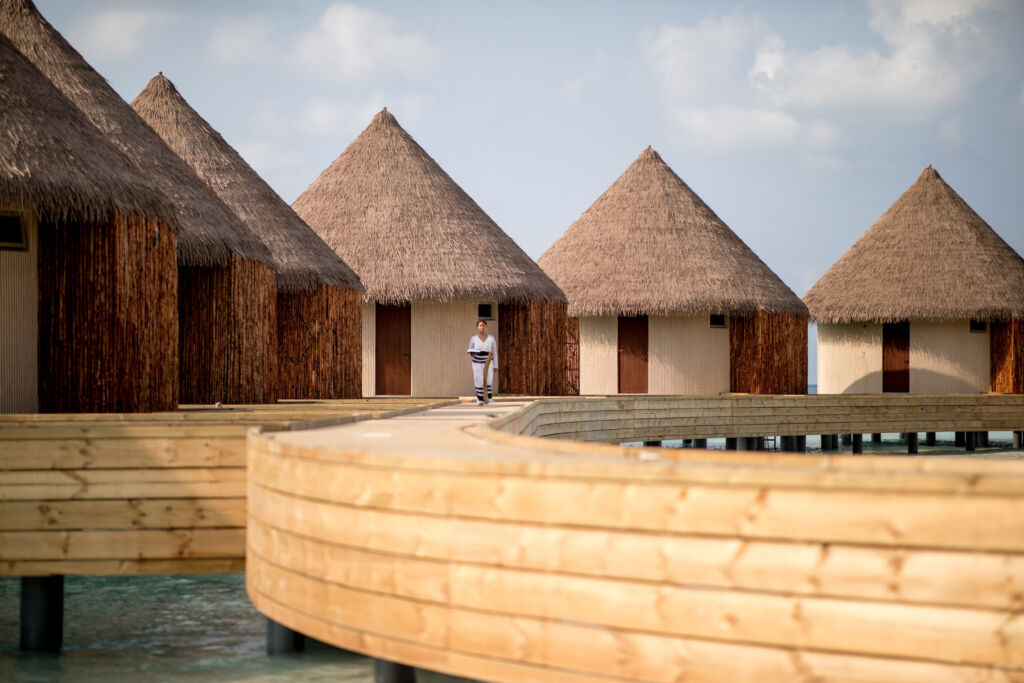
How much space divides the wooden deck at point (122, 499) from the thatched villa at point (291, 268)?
967 centimetres

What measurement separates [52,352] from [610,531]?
7507 mm

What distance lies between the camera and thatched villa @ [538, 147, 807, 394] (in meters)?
20.2

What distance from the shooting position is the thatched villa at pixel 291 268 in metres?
15.7

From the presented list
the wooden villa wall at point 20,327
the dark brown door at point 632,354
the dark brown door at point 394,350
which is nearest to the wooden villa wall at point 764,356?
the dark brown door at point 632,354

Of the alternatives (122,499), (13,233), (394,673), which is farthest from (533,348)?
(394,673)

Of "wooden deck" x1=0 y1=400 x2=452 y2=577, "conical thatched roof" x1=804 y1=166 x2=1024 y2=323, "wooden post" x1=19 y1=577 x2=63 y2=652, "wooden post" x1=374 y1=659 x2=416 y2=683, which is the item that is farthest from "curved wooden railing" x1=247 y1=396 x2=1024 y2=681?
"conical thatched roof" x1=804 y1=166 x2=1024 y2=323

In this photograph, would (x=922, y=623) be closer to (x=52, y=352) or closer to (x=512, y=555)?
(x=512, y=555)

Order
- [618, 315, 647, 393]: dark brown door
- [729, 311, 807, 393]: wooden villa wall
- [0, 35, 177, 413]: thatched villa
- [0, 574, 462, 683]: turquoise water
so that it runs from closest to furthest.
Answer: [0, 574, 462, 683]: turquoise water → [0, 35, 177, 413]: thatched villa → [729, 311, 807, 393]: wooden villa wall → [618, 315, 647, 393]: dark brown door

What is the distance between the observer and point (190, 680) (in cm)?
592

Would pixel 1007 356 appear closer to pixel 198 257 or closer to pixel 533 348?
pixel 533 348

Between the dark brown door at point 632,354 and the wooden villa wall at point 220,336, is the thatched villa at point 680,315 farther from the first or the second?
the wooden villa wall at point 220,336

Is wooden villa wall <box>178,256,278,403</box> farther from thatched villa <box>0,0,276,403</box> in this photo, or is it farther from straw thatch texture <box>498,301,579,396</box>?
straw thatch texture <box>498,301,579,396</box>

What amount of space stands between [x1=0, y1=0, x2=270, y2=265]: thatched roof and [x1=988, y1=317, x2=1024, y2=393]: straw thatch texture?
15526 millimetres

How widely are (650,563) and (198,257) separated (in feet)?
33.9
